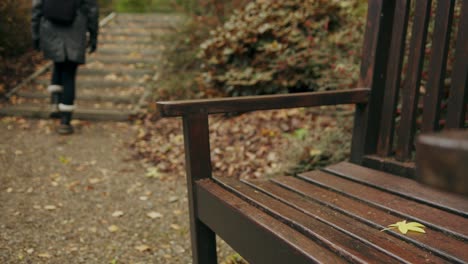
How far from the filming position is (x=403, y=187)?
63.3 inches

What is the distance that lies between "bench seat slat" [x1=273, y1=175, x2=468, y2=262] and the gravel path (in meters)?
0.98

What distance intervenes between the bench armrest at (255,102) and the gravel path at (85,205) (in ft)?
3.54

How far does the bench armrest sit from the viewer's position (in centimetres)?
152

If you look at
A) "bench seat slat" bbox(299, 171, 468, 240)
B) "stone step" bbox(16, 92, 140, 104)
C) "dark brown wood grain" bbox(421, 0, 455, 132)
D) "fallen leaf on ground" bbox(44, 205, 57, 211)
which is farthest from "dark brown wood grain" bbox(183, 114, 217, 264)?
"stone step" bbox(16, 92, 140, 104)

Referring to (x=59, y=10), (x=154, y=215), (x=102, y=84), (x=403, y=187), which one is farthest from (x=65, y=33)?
(x=403, y=187)

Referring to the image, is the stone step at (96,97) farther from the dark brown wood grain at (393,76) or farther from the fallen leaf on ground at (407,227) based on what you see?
the fallen leaf on ground at (407,227)

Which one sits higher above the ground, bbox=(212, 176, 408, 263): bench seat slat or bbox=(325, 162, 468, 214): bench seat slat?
bbox=(212, 176, 408, 263): bench seat slat

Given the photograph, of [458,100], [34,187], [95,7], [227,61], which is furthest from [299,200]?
[95,7]

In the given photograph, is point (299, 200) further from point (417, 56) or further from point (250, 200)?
point (417, 56)

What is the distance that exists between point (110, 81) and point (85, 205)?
386 centimetres

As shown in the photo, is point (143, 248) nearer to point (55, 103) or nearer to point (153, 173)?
point (153, 173)

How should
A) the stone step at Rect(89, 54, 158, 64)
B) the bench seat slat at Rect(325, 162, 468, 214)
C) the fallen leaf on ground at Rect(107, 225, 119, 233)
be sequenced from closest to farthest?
the bench seat slat at Rect(325, 162, 468, 214)
the fallen leaf on ground at Rect(107, 225, 119, 233)
the stone step at Rect(89, 54, 158, 64)

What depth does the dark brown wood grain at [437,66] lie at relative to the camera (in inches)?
66.7

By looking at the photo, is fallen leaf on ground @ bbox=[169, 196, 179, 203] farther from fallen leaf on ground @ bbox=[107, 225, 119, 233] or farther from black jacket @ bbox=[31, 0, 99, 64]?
black jacket @ bbox=[31, 0, 99, 64]
